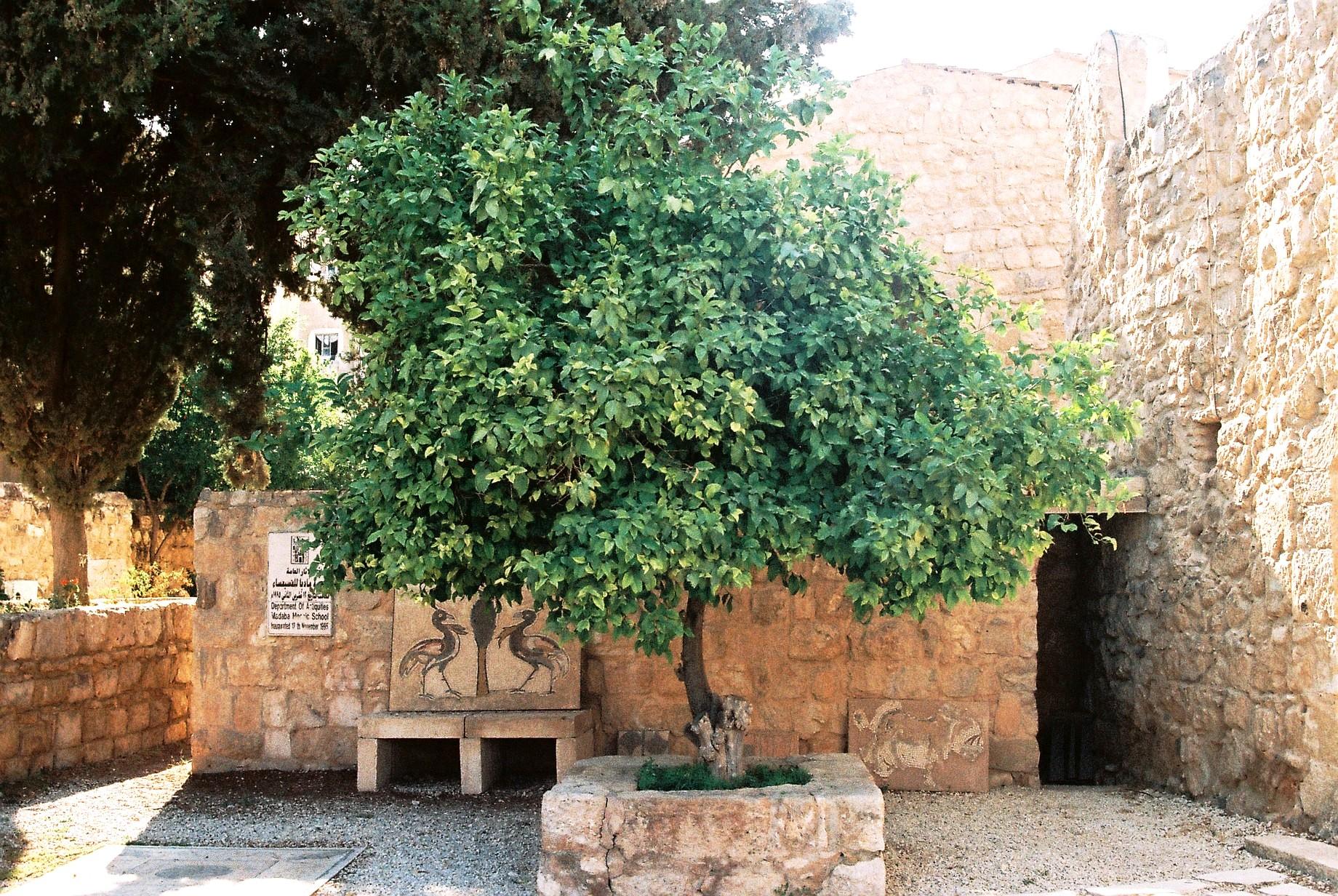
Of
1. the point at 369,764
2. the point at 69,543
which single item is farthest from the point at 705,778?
the point at 69,543

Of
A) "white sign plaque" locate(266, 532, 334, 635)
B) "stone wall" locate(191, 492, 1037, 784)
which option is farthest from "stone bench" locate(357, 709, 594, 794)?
A: "white sign plaque" locate(266, 532, 334, 635)

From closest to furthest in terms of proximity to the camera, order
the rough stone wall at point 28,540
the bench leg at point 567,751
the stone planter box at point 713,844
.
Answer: the stone planter box at point 713,844
the bench leg at point 567,751
the rough stone wall at point 28,540

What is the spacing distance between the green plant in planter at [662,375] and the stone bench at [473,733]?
6.22ft

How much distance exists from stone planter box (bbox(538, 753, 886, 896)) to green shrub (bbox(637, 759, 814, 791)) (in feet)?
0.76

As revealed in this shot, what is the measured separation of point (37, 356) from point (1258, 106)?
7861 millimetres

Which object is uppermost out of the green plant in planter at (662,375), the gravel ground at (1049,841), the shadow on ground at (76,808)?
the green plant in planter at (662,375)

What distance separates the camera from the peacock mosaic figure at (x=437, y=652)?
6.89m

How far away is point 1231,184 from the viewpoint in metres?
6.32

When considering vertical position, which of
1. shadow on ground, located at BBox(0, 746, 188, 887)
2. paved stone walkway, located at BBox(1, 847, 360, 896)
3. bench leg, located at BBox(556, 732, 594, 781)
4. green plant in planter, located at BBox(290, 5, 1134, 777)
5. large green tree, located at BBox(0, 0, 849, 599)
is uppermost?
large green tree, located at BBox(0, 0, 849, 599)

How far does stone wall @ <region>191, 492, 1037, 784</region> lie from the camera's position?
22.5ft

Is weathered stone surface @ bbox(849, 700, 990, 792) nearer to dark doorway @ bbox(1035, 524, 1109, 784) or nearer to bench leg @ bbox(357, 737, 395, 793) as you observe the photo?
dark doorway @ bbox(1035, 524, 1109, 784)

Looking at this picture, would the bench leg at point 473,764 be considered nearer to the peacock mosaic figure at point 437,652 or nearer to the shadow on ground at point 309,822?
the shadow on ground at point 309,822

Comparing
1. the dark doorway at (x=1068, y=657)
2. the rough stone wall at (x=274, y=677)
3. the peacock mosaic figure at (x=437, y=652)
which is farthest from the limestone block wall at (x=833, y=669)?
the dark doorway at (x=1068, y=657)

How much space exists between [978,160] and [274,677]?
7.64 m
